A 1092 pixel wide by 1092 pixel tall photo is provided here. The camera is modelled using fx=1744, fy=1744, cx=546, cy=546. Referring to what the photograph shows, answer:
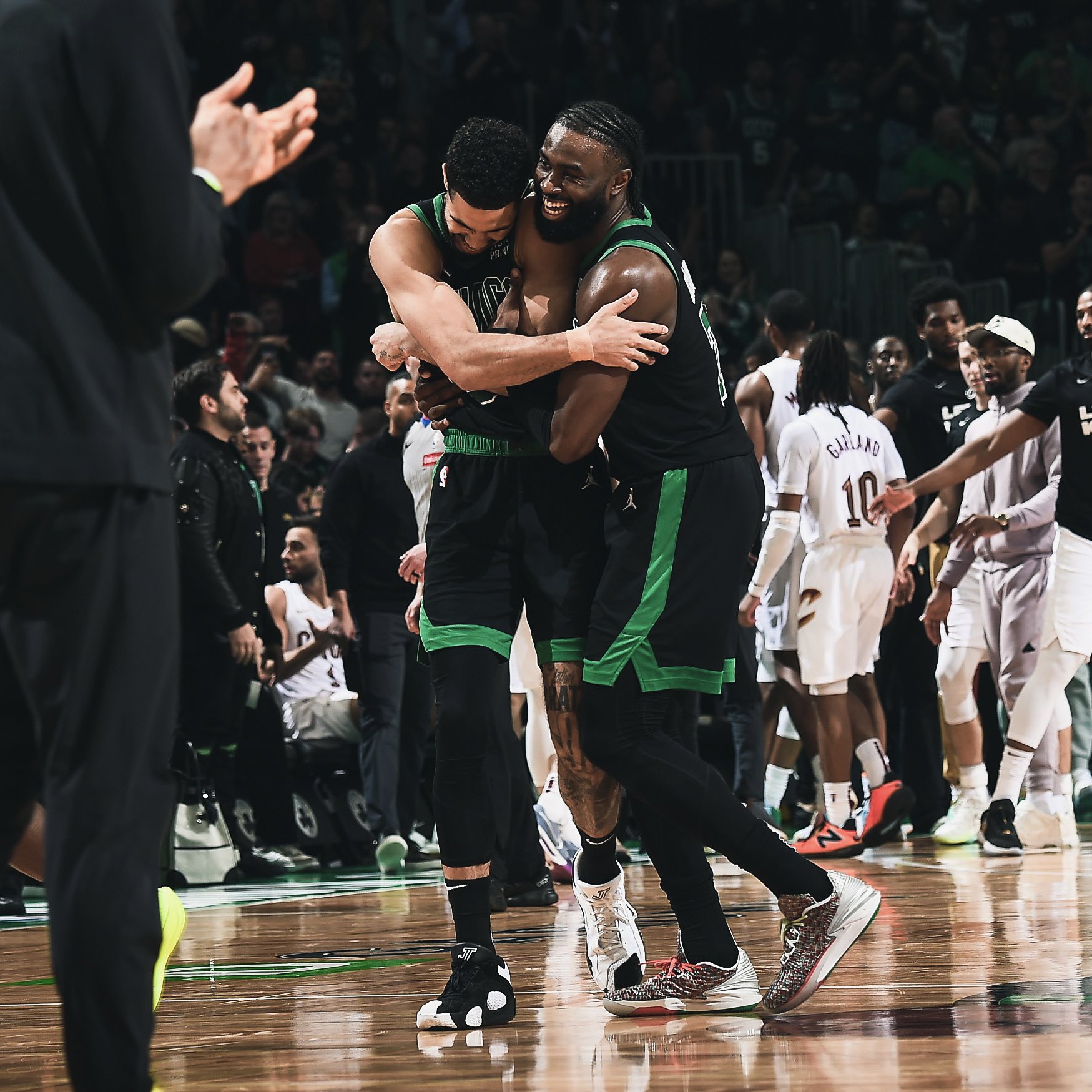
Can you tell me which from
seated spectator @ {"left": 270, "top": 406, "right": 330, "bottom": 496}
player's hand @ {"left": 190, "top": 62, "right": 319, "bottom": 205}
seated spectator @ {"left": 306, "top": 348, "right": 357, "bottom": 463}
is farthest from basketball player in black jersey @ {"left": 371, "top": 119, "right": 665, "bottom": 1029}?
seated spectator @ {"left": 306, "top": 348, "right": 357, "bottom": 463}

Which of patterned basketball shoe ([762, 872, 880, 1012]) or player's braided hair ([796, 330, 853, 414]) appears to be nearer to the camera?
patterned basketball shoe ([762, 872, 880, 1012])

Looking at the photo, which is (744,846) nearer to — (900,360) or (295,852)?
(295,852)

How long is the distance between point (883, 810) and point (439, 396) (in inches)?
162

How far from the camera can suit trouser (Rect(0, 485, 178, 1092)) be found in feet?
6.86

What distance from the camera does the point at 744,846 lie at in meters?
3.59

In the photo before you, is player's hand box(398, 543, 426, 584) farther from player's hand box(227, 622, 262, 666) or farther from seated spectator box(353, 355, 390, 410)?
seated spectator box(353, 355, 390, 410)

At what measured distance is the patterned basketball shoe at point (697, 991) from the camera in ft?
12.1

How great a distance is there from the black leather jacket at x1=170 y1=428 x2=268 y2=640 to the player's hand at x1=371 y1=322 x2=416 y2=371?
3128 millimetres

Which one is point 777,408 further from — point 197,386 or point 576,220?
point 576,220

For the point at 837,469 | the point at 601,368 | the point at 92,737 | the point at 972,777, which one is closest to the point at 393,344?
the point at 601,368

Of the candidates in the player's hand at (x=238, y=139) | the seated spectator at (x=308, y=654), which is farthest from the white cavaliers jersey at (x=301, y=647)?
the player's hand at (x=238, y=139)

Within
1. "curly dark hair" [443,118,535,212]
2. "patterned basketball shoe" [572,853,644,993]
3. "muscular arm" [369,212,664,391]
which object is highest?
"curly dark hair" [443,118,535,212]

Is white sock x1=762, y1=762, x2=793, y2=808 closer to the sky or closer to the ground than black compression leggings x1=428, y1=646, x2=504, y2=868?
closer to the ground

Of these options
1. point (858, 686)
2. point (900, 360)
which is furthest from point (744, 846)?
point (900, 360)
